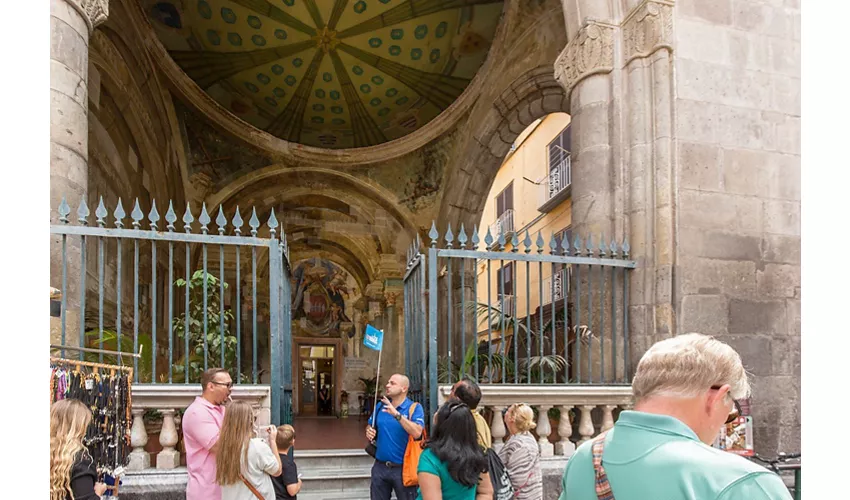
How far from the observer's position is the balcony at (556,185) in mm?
17797

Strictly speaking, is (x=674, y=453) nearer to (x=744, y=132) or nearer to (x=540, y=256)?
(x=540, y=256)

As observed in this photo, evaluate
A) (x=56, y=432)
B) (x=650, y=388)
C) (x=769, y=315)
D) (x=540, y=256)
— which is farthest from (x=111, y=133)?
(x=650, y=388)

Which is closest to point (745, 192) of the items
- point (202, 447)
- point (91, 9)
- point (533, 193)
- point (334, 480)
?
point (334, 480)

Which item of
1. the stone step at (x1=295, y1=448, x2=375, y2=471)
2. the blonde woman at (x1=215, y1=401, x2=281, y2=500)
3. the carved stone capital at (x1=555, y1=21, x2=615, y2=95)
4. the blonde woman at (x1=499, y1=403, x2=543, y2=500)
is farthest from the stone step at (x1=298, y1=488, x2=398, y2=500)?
the carved stone capital at (x1=555, y1=21, x2=615, y2=95)

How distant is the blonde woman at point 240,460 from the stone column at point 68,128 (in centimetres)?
197

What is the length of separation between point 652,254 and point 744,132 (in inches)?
65.2

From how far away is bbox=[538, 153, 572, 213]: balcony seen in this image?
17797 millimetres

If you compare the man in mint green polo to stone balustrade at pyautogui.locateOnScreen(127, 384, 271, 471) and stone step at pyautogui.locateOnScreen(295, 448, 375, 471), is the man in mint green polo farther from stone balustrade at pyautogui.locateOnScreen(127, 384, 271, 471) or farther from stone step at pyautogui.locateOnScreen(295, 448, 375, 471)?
stone step at pyautogui.locateOnScreen(295, 448, 375, 471)

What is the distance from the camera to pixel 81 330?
480 cm

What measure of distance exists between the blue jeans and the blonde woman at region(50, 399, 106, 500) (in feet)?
7.35

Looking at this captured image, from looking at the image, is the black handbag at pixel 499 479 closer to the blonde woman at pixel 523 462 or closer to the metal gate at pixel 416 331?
the blonde woman at pixel 523 462

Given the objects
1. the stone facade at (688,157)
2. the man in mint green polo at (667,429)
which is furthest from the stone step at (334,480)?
the man in mint green polo at (667,429)

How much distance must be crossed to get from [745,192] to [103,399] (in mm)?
6074

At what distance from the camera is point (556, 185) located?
1877 centimetres
